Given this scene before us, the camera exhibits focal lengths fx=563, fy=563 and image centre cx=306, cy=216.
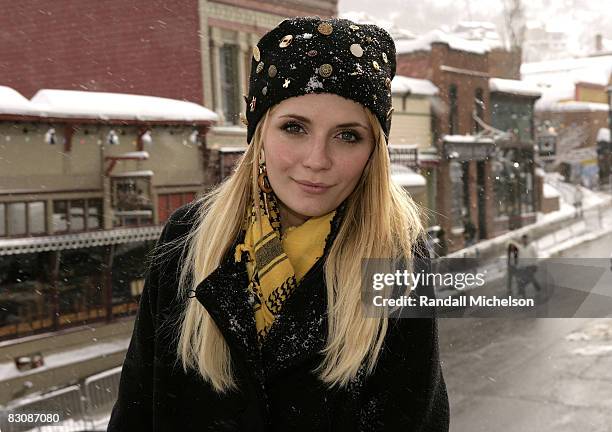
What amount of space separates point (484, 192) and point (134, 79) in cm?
379

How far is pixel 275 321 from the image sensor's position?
45.9 inches

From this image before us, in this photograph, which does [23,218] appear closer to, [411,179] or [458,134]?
[411,179]

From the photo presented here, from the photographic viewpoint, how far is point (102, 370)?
5.03 metres

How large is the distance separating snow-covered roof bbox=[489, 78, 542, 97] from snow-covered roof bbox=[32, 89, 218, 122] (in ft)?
9.76

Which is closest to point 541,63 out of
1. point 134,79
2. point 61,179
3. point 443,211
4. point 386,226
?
point 443,211

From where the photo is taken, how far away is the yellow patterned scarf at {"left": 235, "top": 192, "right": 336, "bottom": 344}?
120cm

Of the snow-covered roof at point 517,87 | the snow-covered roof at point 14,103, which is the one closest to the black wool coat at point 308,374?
the snow-covered roof at point 517,87

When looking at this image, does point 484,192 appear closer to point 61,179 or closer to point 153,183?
point 153,183

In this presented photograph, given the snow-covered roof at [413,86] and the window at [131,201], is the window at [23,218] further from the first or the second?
the snow-covered roof at [413,86]

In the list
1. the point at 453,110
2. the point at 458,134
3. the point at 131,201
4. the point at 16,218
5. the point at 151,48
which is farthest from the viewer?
the point at 453,110

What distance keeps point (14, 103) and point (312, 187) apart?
4.49 metres

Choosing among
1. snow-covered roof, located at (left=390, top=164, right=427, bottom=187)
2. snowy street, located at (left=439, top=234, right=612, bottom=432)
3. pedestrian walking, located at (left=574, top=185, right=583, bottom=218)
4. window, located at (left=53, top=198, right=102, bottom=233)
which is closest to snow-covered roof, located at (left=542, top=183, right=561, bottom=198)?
pedestrian walking, located at (left=574, top=185, right=583, bottom=218)

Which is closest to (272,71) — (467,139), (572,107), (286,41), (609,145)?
(286,41)

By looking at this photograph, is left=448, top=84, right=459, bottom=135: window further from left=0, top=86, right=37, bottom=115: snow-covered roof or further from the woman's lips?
the woman's lips
